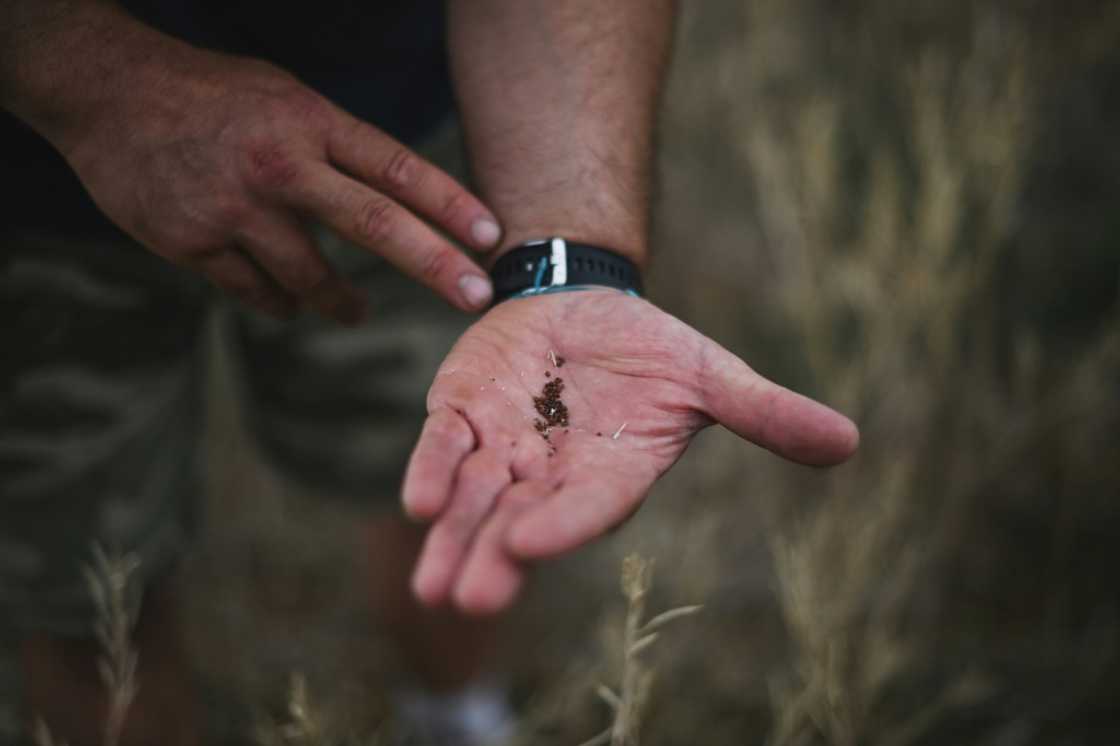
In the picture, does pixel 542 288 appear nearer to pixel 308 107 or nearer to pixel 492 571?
pixel 308 107

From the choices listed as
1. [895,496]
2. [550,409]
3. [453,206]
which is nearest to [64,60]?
[453,206]

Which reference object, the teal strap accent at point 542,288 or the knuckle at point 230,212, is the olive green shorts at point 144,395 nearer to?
the knuckle at point 230,212

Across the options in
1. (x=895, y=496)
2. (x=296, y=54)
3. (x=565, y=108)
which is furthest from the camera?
(x=895, y=496)

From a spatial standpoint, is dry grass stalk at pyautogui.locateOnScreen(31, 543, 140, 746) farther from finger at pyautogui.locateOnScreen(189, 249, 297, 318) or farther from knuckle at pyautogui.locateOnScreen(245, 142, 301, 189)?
knuckle at pyautogui.locateOnScreen(245, 142, 301, 189)

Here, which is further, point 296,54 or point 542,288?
point 296,54

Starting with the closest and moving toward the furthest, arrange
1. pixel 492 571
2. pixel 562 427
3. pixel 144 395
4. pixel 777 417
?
pixel 492 571 < pixel 777 417 < pixel 562 427 < pixel 144 395

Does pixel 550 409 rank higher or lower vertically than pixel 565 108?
lower

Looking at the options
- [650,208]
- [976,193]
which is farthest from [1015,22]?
[650,208]
